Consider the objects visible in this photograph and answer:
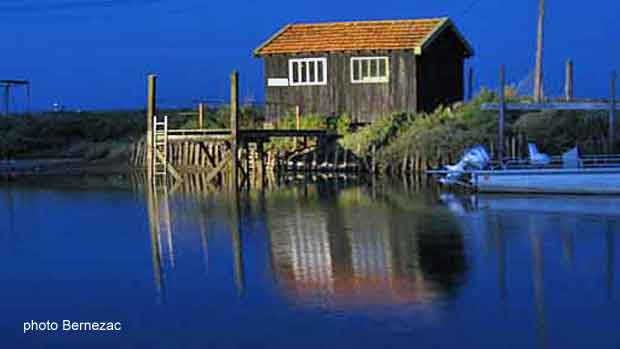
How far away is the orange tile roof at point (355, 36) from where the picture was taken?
40031mm

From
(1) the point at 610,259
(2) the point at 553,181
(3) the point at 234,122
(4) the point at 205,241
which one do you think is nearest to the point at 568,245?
(1) the point at 610,259

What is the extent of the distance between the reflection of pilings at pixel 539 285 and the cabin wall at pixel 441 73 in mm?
22220

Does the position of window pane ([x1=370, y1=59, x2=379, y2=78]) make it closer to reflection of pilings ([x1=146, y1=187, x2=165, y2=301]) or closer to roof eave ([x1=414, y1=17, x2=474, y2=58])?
roof eave ([x1=414, y1=17, x2=474, y2=58])

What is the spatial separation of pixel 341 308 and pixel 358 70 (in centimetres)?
2891

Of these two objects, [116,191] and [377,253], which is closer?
[377,253]

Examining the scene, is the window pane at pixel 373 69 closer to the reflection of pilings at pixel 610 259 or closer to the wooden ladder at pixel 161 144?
the wooden ladder at pixel 161 144

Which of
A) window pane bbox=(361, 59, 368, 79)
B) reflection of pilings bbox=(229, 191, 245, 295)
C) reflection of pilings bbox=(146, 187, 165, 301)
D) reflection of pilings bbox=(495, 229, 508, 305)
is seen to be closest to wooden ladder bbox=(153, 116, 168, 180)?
reflection of pilings bbox=(146, 187, 165, 301)

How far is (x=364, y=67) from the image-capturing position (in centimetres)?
4066

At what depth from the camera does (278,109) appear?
42406 mm

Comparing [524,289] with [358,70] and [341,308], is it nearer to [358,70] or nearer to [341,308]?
[341,308]

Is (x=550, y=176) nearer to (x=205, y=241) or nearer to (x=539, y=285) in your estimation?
(x=205, y=241)

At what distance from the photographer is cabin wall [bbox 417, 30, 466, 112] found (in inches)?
1593

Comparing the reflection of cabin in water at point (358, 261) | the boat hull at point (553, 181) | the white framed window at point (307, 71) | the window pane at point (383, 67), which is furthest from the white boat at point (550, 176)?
the white framed window at point (307, 71)

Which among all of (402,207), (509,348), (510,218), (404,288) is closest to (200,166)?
(402,207)
